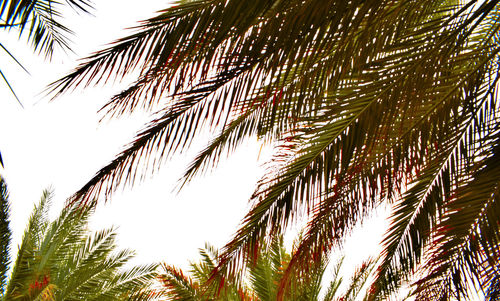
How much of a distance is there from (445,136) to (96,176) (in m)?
2.73

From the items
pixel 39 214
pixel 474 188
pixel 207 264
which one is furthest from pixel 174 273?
pixel 474 188

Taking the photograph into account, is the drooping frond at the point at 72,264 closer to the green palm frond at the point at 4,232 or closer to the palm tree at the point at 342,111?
the green palm frond at the point at 4,232

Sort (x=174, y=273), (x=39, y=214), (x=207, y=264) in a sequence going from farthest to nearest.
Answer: (x=39, y=214) < (x=207, y=264) < (x=174, y=273)

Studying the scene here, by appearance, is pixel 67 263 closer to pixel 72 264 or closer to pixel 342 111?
pixel 72 264

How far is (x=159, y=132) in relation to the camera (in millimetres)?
3375

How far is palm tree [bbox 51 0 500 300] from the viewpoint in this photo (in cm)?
273

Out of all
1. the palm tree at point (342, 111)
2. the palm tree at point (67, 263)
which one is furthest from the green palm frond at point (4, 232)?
the palm tree at point (342, 111)

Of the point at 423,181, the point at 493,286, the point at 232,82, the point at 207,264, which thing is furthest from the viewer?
the point at 207,264

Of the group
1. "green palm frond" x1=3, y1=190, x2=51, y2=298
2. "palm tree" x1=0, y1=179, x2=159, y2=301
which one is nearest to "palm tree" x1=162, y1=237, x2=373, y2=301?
"palm tree" x1=0, y1=179, x2=159, y2=301

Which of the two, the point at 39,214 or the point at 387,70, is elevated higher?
the point at 39,214

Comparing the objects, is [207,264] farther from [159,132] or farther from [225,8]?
[225,8]

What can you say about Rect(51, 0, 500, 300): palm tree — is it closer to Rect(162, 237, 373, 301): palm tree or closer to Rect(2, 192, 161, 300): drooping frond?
Rect(162, 237, 373, 301): palm tree

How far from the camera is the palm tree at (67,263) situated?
308 inches

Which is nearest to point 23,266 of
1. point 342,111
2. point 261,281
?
point 261,281
